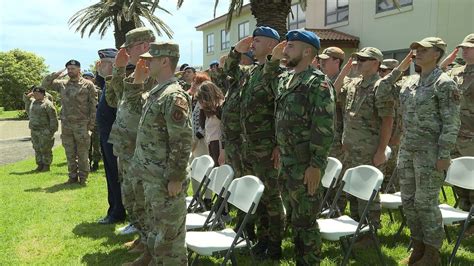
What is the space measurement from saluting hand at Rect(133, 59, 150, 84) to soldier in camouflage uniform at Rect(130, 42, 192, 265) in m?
0.58

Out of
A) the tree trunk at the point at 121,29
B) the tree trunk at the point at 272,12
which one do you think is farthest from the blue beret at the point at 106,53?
the tree trunk at the point at 121,29

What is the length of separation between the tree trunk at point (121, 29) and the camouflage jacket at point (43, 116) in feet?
36.6

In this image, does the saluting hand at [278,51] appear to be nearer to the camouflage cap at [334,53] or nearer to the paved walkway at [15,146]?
the camouflage cap at [334,53]

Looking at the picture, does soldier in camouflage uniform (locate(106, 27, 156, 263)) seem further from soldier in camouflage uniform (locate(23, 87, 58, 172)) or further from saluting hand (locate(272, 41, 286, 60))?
soldier in camouflage uniform (locate(23, 87, 58, 172))

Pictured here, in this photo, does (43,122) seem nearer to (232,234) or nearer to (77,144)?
(77,144)

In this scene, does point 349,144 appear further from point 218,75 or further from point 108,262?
point 108,262

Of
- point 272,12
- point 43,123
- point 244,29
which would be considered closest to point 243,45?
point 272,12

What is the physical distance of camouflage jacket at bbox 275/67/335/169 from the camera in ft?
11.1

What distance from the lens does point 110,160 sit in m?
5.63

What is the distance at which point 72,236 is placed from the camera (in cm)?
552

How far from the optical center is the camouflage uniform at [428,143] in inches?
148

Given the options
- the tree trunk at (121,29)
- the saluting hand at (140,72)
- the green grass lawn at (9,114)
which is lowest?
the green grass lawn at (9,114)

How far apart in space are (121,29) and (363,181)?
763 inches

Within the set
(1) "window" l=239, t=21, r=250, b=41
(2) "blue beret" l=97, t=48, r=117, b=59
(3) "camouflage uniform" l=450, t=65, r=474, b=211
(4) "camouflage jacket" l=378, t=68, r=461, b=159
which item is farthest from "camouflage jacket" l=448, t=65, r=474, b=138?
(1) "window" l=239, t=21, r=250, b=41
